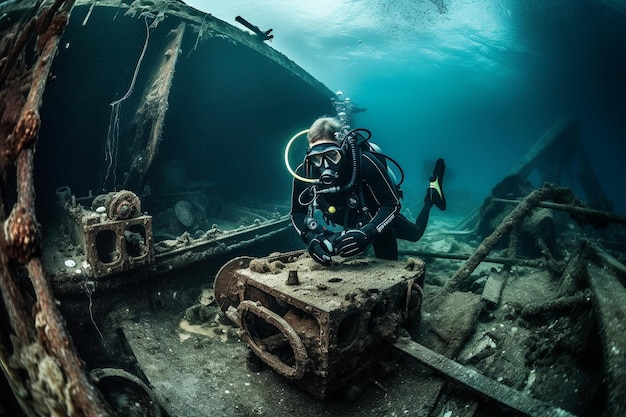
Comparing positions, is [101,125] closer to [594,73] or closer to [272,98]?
[272,98]

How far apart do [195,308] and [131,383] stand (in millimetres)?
1648

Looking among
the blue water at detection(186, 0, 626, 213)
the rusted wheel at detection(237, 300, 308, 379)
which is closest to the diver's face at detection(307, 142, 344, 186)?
the rusted wheel at detection(237, 300, 308, 379)

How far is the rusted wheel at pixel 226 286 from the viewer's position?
144 inches

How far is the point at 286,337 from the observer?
7.77ft

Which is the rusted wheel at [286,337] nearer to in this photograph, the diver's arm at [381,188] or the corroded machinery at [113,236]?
the corroded machinery at [113,236]

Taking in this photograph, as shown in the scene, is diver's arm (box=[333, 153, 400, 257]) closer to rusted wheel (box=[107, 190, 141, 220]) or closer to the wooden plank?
the wooden plank

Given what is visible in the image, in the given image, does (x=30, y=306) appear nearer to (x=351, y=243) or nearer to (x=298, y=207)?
(x=351, y=243)

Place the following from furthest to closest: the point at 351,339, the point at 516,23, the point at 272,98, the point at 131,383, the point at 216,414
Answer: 1. the point at 516,23
2. the point at 272,98
3. the point at 351,339
4. the point at 216,414
5. the point at 131,383

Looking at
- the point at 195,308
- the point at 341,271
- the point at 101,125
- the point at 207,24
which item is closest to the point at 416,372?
the point at 341,271

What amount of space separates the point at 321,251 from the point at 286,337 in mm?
1271

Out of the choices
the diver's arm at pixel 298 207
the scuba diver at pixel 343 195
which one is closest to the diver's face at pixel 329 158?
the scuba diver at pixel 343 195

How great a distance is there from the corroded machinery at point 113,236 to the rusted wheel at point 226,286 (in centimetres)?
82

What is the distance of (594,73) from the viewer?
95.0ft

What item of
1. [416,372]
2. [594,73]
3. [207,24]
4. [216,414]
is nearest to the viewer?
[216,414]
